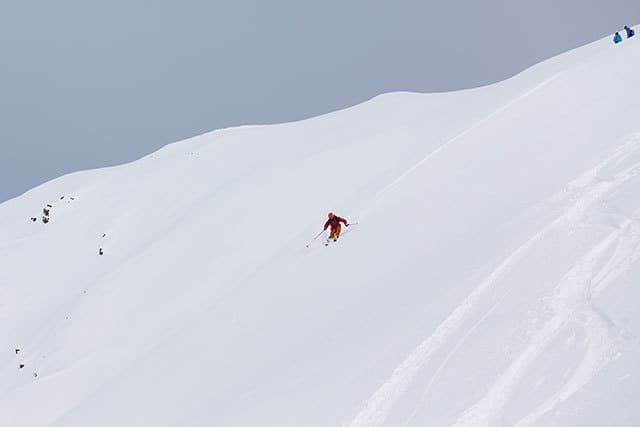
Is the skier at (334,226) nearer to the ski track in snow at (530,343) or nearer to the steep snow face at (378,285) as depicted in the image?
the steep snow face at (378,285)

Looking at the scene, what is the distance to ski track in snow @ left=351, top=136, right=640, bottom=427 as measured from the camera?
4.99 metres

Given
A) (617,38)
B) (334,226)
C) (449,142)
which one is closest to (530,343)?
(334,226)

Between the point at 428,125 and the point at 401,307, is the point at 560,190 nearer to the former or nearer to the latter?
the point at 401,307

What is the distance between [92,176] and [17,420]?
2116 centimetres

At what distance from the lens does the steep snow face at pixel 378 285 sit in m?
5.48

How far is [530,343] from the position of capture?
548cm

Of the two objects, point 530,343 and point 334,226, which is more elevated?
point 334,226

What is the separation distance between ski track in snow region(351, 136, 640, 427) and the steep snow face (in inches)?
0.9

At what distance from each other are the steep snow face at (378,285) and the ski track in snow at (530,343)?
0.9 inches

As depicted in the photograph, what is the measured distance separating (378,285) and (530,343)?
3.79m

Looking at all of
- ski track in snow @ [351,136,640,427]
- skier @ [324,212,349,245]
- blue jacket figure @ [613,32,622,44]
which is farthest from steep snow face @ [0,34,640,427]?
blue jacket figure @ [613,32,622,44]

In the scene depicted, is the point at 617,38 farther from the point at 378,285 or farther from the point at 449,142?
the point at 378,285

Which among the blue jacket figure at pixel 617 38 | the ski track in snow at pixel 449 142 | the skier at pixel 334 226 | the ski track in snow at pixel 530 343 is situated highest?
the blue jacket figure at pixel 617 38

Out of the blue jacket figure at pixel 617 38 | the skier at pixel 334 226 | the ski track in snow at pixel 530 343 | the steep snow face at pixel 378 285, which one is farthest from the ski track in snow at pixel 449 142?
the ski track in snow at pixel 530 343
